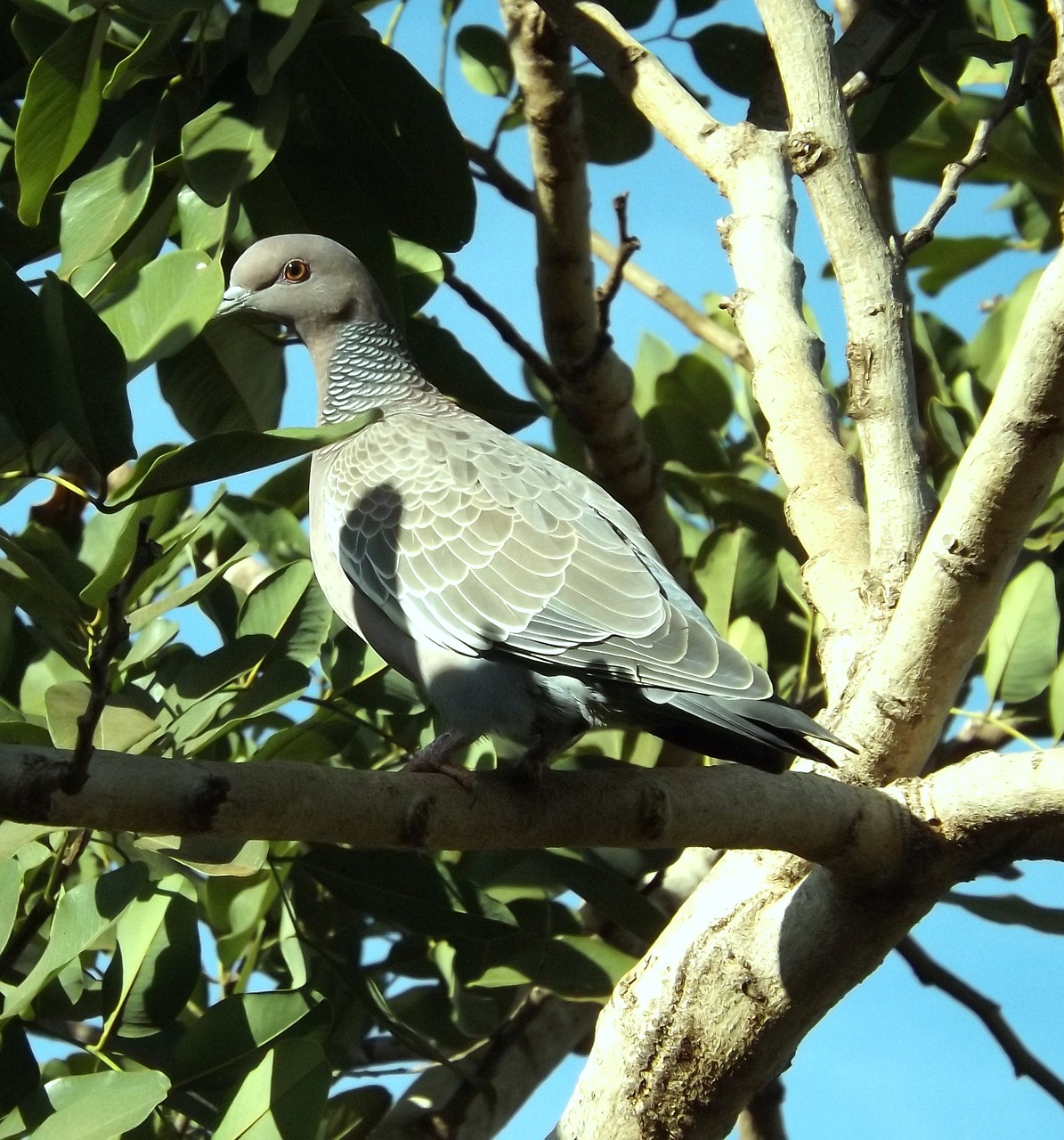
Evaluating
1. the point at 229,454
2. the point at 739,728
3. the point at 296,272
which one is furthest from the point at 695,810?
the point at 296,272

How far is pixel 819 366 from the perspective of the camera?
2.27m

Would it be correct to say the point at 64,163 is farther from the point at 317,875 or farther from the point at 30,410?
the point at 317,875

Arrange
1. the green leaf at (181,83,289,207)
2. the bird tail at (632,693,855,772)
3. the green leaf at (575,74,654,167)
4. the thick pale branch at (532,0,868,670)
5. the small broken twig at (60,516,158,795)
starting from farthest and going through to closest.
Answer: the green leaf at (575,74,654,167) → the thick pale branch at (532,0,868,670) → the green leaf at (181,83,289,207) → the bird tail at (632,693,855,772) → the small broken twig at (60,516,158,795)

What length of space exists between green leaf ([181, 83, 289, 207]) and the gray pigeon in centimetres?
35

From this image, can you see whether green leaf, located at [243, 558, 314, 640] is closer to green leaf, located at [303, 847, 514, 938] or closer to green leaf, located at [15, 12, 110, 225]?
green leaf, located at [303, 847, 514, 938]

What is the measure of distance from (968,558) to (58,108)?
1410mm

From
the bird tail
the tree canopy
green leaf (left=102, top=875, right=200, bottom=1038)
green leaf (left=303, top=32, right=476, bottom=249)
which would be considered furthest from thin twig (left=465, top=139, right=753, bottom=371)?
green leaf (left=102, top=875, right=200, bottom=1038)

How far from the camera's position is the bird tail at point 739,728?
1.60 m

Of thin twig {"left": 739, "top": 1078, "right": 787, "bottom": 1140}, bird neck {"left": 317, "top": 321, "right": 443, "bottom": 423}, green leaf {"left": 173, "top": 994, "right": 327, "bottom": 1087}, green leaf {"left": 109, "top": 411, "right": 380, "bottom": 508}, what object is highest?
green leaf {"left": 109, "top": 411, "right": 380, "bottom": 508}

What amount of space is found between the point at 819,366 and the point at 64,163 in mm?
1247

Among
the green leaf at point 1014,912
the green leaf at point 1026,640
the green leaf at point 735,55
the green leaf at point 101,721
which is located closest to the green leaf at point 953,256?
the green leaf at point 735,55

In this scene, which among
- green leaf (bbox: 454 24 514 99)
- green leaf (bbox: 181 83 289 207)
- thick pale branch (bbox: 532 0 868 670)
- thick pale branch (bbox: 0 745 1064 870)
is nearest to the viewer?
thick pale branch (bbox: 0 745 1064 870)

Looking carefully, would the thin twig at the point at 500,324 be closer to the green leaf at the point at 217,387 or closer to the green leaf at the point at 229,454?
the green leaf at the point at 217,387

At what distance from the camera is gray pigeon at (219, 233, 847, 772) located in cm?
181
